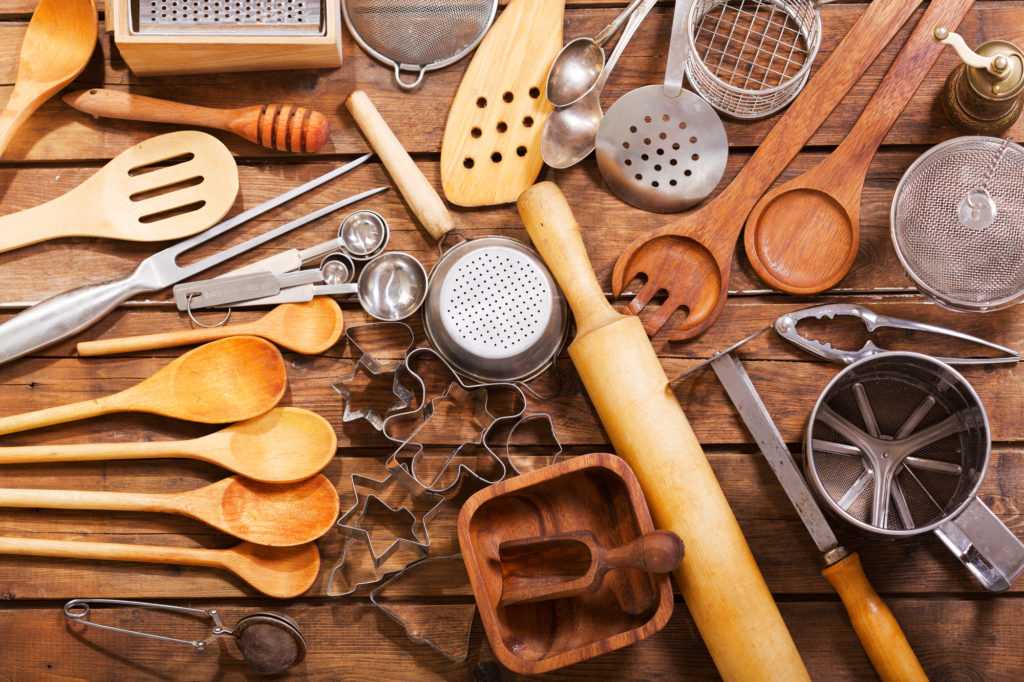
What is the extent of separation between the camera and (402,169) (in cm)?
124

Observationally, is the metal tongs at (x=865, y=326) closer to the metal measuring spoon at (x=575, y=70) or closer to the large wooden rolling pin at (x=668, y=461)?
the large wooden rolling pin at (x=668, y=461)

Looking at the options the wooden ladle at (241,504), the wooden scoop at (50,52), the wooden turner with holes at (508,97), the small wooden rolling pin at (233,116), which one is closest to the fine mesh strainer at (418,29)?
the wooden turner with holes at (508,97)

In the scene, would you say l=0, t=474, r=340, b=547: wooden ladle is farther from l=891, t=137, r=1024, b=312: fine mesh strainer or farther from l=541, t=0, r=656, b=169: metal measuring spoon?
l=891, t=137, r=1024, b=312: fine mesh strainer

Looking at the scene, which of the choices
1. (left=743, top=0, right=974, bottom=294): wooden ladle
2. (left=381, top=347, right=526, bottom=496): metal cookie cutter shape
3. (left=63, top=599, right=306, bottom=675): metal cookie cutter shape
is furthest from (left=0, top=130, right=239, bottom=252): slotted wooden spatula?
(left=743, top=0, right=974, bottom=294): wooden ladle

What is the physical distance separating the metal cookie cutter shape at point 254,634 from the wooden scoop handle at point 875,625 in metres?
0.70

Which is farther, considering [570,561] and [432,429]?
[432,429]

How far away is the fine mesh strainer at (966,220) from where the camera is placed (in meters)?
1.21

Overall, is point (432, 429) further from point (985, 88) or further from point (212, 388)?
point (985, 88)

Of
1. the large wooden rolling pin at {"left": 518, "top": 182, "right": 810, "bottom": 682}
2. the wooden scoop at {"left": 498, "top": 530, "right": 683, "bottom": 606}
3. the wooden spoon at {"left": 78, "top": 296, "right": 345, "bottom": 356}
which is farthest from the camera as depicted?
the wooden spoon at {"left": 78, "top": 296, "right": 345, "bottom": 356}

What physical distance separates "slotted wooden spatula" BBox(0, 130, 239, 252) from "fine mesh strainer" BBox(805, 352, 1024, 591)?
86cm

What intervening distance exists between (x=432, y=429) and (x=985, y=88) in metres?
0.86

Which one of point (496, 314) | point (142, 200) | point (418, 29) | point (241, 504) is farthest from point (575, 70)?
point (241, 504)

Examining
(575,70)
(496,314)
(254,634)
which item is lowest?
(254,634)

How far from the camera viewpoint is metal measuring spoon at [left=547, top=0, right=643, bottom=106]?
1255 mm
